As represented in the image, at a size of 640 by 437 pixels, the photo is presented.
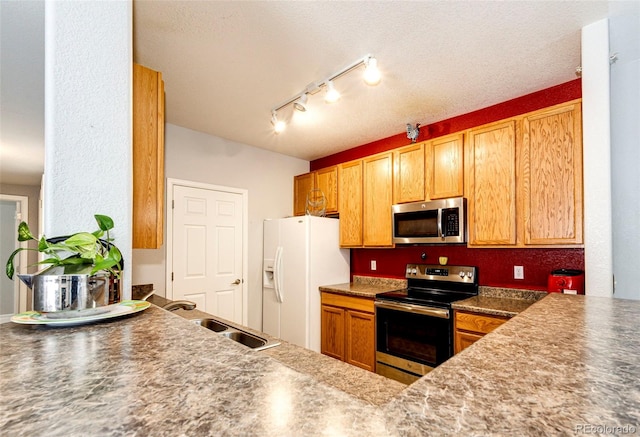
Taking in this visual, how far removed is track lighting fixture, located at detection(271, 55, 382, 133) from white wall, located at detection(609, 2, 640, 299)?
1.27 metres

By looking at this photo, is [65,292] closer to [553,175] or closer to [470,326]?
[470,326]

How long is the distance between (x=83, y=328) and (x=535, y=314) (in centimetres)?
148

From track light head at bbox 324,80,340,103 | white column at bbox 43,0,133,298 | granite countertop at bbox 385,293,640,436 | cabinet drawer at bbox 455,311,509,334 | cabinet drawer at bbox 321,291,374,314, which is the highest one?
track light head at bbox 324,80,340,103

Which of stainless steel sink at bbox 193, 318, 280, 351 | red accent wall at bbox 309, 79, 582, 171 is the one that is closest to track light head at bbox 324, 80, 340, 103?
red accent wall at bbox 309, 79, 582, 171

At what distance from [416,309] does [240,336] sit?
156 centimetres

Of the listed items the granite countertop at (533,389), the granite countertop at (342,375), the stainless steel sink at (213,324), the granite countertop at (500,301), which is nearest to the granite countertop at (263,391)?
the granite countertop at (533,389)

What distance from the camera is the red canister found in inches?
81.0

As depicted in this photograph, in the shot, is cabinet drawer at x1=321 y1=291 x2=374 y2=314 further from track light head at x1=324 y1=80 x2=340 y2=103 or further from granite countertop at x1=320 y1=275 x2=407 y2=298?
track light head at x1=324 y1=80 x2=340 y2=103

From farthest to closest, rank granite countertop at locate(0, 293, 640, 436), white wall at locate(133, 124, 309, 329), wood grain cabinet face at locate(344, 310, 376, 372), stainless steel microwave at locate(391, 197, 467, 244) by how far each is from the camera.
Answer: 1. white wall at locate(133, 124, 309, 329)
2. wood grain cabinet face at locate(344, 310, 376, 372)
3. stainless steel microwave at locate(391, 197, 467, 244)
4. granite countertop at locate(0, 293, 640, 436)

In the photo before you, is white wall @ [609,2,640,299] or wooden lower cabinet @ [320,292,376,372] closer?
white wall @ [609,2,640,299]

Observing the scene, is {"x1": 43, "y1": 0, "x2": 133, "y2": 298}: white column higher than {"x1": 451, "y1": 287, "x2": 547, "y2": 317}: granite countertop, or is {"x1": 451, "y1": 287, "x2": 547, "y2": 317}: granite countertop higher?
{"x1": 43, "y1": 0, "x2": 133, "y2": 298}: white column

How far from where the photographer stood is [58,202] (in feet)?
3.19

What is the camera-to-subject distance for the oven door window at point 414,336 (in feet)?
7.87

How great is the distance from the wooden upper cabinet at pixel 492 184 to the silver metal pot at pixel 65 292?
8.55 feet
